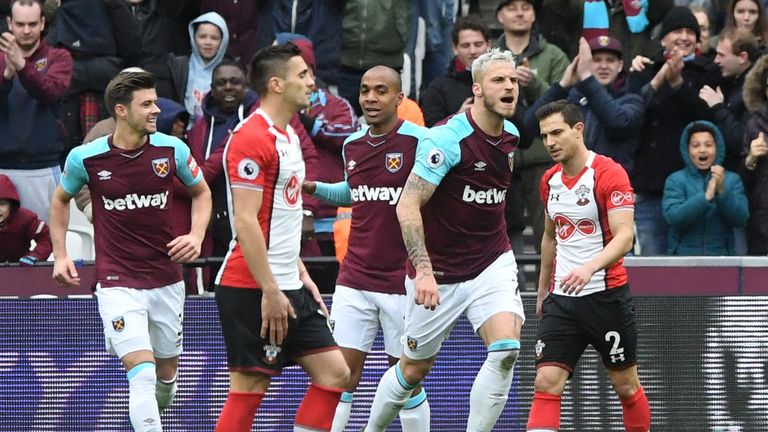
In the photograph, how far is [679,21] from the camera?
42.7 ft

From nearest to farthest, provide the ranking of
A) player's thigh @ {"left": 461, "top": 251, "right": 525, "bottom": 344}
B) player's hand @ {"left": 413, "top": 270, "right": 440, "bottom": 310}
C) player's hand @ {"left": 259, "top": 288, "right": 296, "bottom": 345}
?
player's hand @ {"left": 259, "top": 288, "right": 296, "bottom": 345} → player's hand @ {"left": 413, "top": 270, "right": 440, "bottom": 310} → player's thigh @ {"left": 461, "top": 251, "right": 525, "bottom": 344}

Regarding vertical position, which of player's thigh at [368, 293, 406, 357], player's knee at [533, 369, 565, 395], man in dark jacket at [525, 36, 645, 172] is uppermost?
man in dark jacket at [525, 36, 645, 172]

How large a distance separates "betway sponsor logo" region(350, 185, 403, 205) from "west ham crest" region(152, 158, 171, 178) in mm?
1262

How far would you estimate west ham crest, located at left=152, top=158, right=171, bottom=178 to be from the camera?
961 centimetres

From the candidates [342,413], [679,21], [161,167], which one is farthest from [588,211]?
[679,21]

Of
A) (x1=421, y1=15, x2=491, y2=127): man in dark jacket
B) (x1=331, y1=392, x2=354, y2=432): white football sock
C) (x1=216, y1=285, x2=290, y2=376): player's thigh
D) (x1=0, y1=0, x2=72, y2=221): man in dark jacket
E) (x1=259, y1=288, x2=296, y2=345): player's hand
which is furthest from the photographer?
(x1=421, y1=15, x2=491, y2=127): man in dark jacket

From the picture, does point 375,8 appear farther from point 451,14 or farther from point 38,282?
point 38,282

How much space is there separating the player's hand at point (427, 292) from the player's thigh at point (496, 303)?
52 cm

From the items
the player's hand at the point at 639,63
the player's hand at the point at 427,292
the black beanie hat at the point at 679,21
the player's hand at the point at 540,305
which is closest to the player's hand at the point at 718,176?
the player's hand at the point at 639,63

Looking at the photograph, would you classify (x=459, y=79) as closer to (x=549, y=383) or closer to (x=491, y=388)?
(x=549, y=383)

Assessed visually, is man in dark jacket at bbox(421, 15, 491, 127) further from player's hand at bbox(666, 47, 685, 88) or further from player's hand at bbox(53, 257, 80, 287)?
player's hand at bbox(53, 257, 80, 287)

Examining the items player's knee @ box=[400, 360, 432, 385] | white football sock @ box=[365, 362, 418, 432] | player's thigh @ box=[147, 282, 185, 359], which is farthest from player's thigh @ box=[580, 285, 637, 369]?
player's thigh @ box=[147, 282, 185, 359]

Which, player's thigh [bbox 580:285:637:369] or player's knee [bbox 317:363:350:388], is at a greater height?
player's thigh [bbox 580:285:637:369]

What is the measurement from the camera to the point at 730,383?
1081 centimetres
